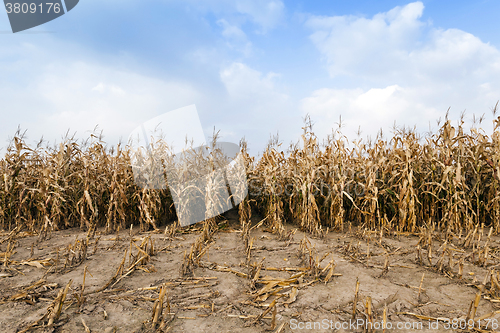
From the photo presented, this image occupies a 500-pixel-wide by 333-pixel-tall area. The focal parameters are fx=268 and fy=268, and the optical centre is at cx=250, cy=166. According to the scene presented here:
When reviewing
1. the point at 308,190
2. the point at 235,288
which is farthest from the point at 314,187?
the point at 235,288

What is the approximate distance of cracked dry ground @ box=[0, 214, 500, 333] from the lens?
1.65m

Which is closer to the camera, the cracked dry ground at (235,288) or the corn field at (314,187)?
the cracked dry ground at (235,288)

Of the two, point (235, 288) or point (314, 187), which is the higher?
point (314, 187)

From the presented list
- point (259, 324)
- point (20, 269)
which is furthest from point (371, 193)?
point (20, 269)

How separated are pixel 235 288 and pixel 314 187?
2050mm

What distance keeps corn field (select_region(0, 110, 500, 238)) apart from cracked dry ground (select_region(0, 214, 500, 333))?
0.62m

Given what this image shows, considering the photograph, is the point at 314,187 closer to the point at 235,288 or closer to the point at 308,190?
Result: the point at 308,190

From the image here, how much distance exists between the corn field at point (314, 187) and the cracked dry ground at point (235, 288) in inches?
24.5

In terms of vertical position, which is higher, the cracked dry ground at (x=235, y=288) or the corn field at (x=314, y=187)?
the corn field at (x=314, y=187)

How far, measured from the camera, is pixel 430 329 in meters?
1.60

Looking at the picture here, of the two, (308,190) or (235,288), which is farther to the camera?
(308,190)

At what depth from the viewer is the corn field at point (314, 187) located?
350 centimetres

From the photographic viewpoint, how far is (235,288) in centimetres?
204

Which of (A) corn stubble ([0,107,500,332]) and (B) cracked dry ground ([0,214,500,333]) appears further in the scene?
(A) corn stubble ([0,107,500,332])
